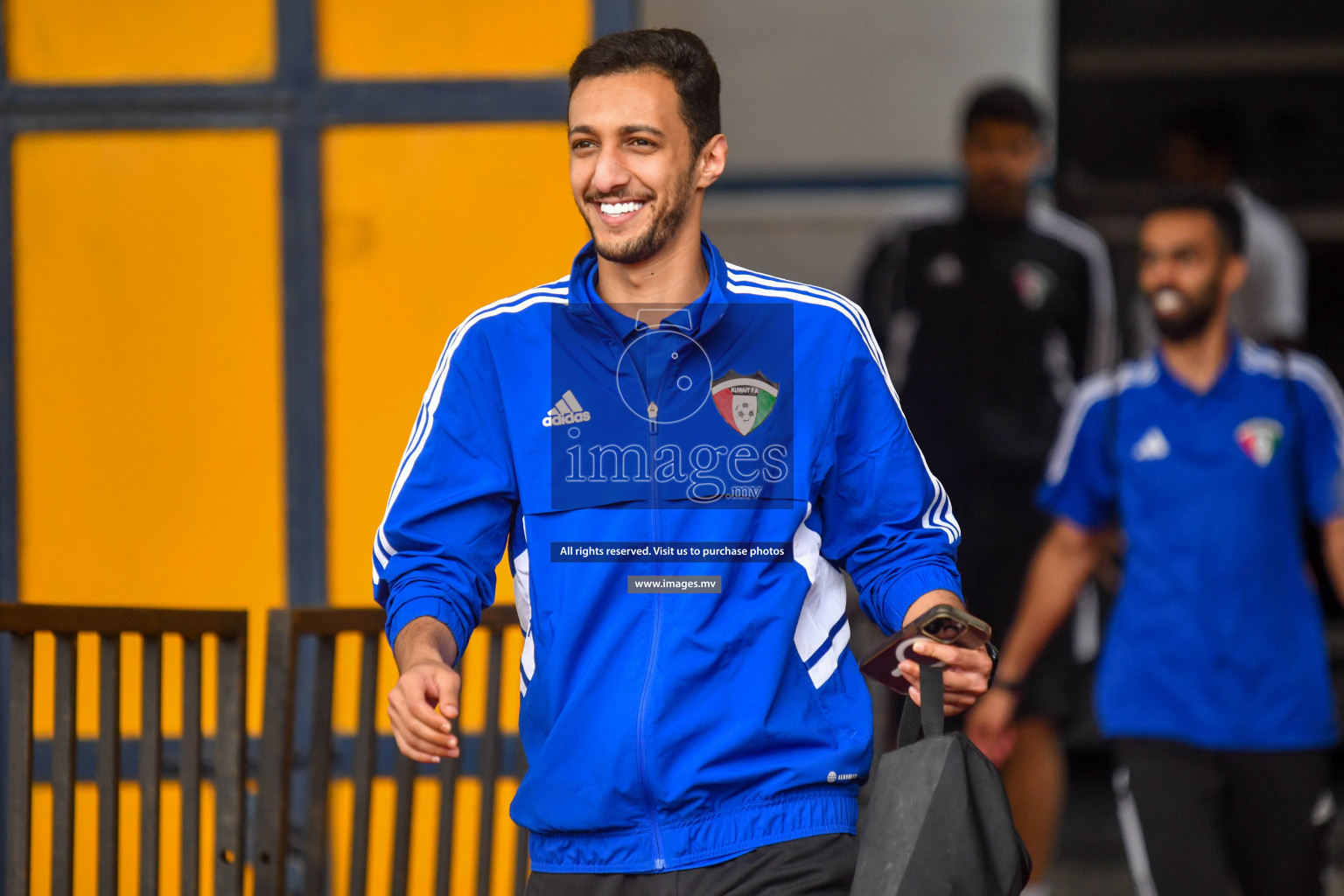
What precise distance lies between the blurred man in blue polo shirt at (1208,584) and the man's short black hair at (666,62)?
7.04 feet

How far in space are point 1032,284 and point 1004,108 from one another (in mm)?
587

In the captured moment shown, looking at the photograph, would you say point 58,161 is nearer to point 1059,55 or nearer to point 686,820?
point 686,820

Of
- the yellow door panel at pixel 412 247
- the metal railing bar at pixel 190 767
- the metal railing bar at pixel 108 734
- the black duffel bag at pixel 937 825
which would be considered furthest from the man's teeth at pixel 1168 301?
the metal railing bar at pixel 108 734

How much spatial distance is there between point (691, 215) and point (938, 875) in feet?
3.31

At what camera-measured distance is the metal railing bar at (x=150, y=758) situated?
3338 millimetres

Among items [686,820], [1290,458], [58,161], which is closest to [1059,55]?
[1290,458]

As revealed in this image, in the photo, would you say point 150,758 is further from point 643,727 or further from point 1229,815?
point 1229,815

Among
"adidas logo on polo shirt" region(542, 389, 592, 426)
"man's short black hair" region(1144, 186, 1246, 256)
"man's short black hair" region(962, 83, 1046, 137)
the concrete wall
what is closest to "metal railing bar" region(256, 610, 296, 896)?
"adidas logo on polo shirt" region(542, 389, 592, 426)

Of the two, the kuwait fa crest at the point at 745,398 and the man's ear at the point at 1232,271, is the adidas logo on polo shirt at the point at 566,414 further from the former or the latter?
the man's ear at the point at 1232,271

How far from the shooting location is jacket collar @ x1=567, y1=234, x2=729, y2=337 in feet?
8.01

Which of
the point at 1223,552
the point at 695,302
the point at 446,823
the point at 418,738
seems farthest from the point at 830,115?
the point at 418,738

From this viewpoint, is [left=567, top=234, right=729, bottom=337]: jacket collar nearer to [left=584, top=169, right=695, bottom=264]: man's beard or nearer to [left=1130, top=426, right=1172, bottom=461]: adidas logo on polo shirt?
[left=584, top=169, right=695, bottom=264]: man's beard

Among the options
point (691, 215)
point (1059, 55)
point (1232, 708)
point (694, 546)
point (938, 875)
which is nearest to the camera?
→ point (938, 875)

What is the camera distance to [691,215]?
2480 mm
